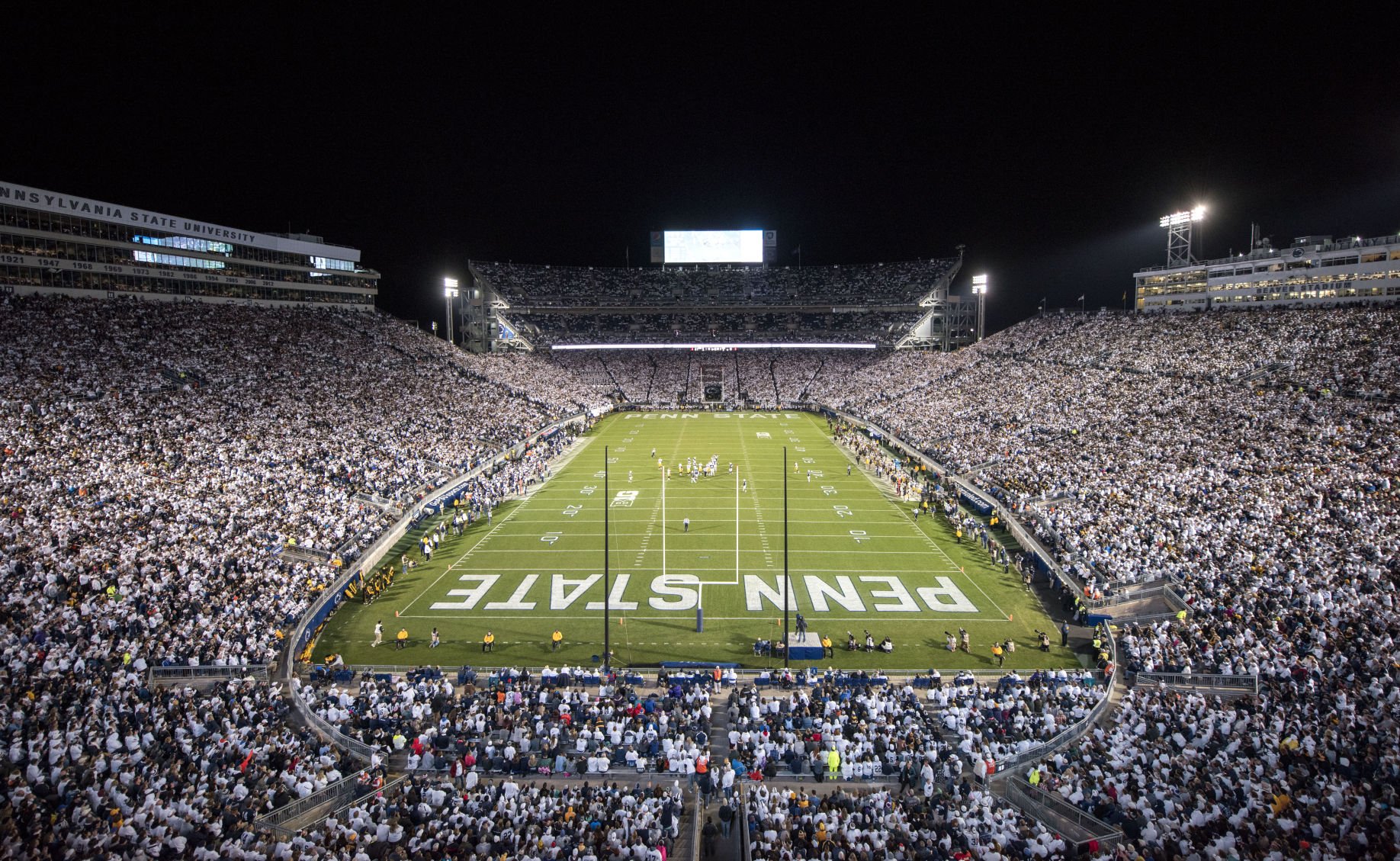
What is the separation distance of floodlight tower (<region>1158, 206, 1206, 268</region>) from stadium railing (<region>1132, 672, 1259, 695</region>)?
63868 millimetres

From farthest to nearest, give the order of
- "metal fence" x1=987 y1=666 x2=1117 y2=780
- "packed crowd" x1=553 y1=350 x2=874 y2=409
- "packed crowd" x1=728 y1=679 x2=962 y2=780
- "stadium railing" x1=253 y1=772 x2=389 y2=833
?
1. "packed crowd" x1=553 y1=350 x2=874 y2=409
2. "metal fence" x1=987 y1=666 x2=1117 y2=780
3. "packed crowd" x1=728 y1=679 x2=962 y2=780
4. "stadium railing" x1=253 y1=772 x2=389 y2=833

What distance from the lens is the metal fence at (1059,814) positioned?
34.2 feet

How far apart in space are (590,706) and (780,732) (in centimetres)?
345

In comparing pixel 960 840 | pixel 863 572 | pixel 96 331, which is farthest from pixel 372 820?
pixel 96 331

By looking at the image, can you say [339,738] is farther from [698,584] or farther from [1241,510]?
[1241,510]

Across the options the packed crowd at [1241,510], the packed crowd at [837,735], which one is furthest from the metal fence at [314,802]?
the packed crowd at [1241,510]

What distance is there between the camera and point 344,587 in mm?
21516

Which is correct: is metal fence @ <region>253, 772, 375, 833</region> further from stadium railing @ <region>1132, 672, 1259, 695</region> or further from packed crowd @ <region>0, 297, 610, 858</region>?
stadium railing @ <region>1132, 672, 1259, 695</region>

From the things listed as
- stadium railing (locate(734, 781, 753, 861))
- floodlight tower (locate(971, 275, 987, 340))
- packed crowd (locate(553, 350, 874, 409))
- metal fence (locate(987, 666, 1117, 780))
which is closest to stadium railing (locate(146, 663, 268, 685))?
stadium railing (locate(734, 781, 753, 861))

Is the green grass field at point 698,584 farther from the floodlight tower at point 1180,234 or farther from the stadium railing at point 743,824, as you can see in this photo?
the floodlight tower at point 1180,234

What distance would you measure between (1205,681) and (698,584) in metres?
12.5

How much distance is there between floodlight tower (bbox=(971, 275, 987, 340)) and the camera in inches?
3300

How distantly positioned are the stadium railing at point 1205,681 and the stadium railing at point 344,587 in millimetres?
15020

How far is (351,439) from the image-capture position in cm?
3306
